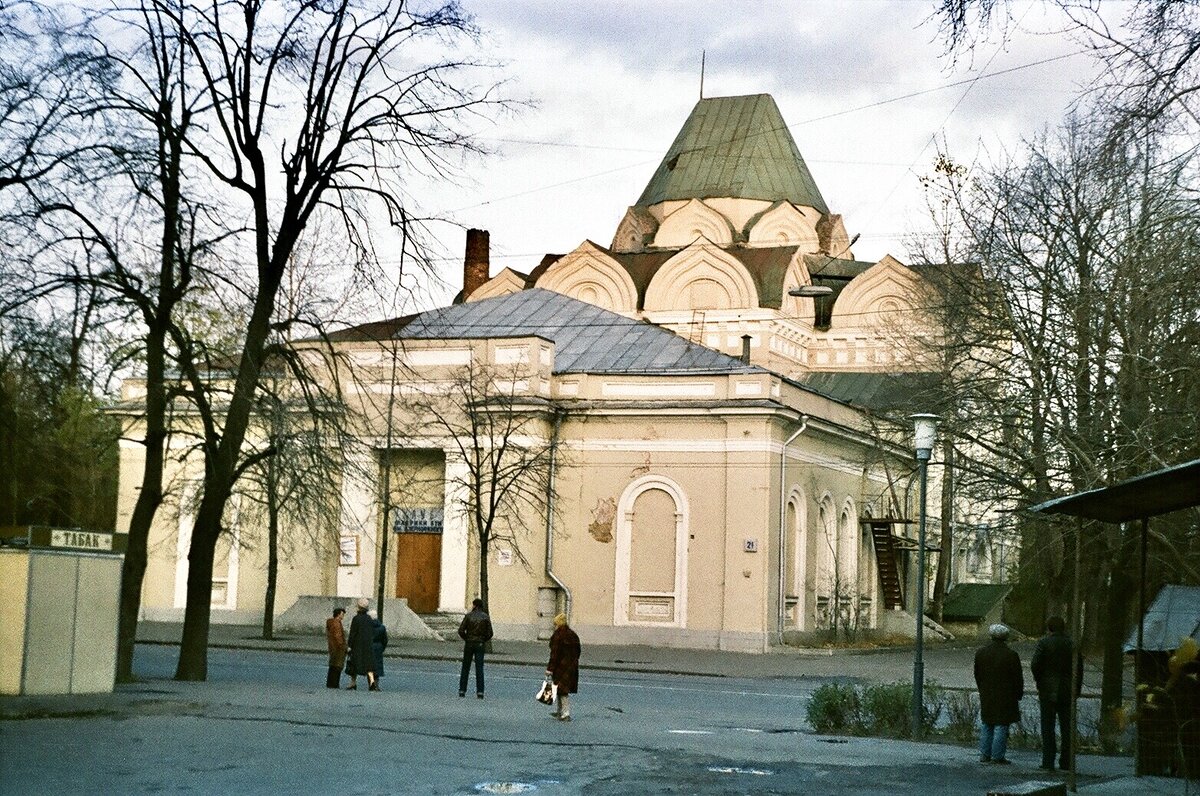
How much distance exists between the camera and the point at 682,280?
207 ft

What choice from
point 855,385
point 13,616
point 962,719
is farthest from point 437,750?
point 855,385

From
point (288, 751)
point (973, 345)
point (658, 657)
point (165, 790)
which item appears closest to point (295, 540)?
point (658, 657)

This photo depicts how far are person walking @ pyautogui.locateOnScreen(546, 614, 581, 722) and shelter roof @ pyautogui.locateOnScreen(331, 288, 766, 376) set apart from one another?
72.1ft

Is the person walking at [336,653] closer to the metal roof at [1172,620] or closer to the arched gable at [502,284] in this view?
the metal roof at [1172,620]

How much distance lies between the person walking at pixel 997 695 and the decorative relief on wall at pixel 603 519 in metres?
26.9

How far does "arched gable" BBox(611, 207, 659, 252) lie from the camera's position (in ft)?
222

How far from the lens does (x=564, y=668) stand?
20.5m

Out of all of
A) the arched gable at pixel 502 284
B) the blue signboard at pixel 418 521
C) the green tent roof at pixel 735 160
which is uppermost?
the green tent roof at pixel 735 160

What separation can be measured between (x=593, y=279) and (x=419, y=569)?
21612mm

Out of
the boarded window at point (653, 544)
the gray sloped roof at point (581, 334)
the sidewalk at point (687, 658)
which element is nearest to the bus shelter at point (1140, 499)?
the sidewalk at point (687, 658)

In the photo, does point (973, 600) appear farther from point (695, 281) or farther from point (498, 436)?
point (498, 436)

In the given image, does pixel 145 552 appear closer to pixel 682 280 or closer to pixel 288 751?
pixel 288 751

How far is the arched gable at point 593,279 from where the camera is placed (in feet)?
210

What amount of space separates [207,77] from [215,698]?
30.5 feet
